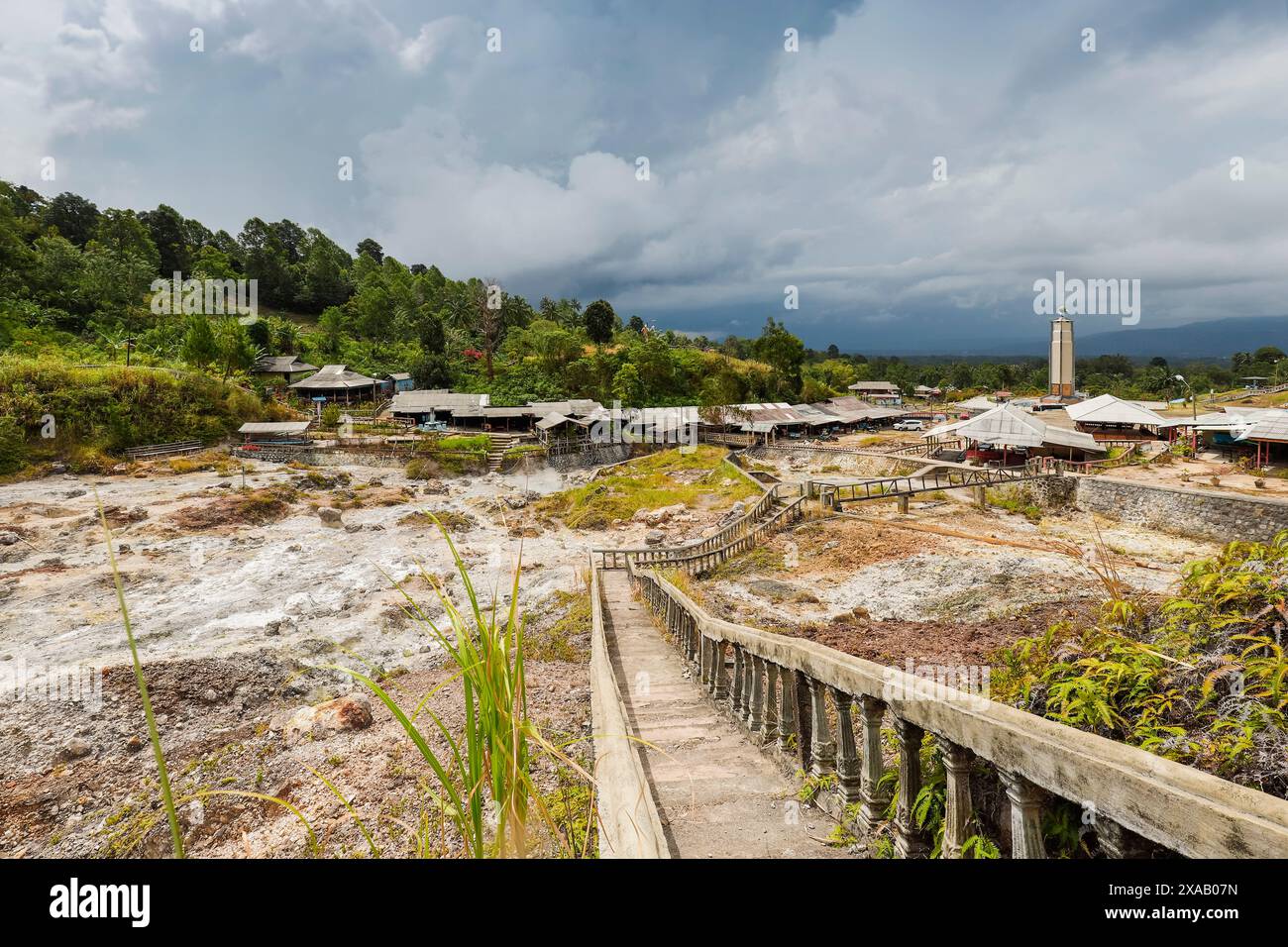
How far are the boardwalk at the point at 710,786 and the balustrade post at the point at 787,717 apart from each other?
168mm

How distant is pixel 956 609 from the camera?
35.0 ft

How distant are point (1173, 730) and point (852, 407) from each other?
5278 cm

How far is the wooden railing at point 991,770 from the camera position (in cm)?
141

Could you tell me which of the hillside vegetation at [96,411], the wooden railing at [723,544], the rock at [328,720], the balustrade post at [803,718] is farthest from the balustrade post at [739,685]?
the hillside vegetation at [96,411]

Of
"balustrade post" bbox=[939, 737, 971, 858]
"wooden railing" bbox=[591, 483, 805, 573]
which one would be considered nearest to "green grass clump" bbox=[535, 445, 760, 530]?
"wooden railing" bbox=[591, 483, 805, 573]

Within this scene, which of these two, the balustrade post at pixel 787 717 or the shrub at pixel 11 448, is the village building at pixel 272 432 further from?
the balustrade post at pixel 787 717

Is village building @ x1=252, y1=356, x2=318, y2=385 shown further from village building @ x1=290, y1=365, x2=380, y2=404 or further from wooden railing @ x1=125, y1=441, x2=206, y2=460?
wooden railing @ x1=125, y1=441, x2=206, y2=460

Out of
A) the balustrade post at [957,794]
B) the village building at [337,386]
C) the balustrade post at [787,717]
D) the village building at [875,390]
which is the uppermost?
the village building at [875,390]

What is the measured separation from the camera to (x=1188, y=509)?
48.7 feet

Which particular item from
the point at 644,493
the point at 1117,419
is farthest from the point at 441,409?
the point at 1117,419

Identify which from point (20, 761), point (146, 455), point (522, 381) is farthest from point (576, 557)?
point (522, 381)

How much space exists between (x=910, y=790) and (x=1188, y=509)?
18.2 metres

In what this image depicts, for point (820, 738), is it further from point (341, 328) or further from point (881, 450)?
point (341, 328)
